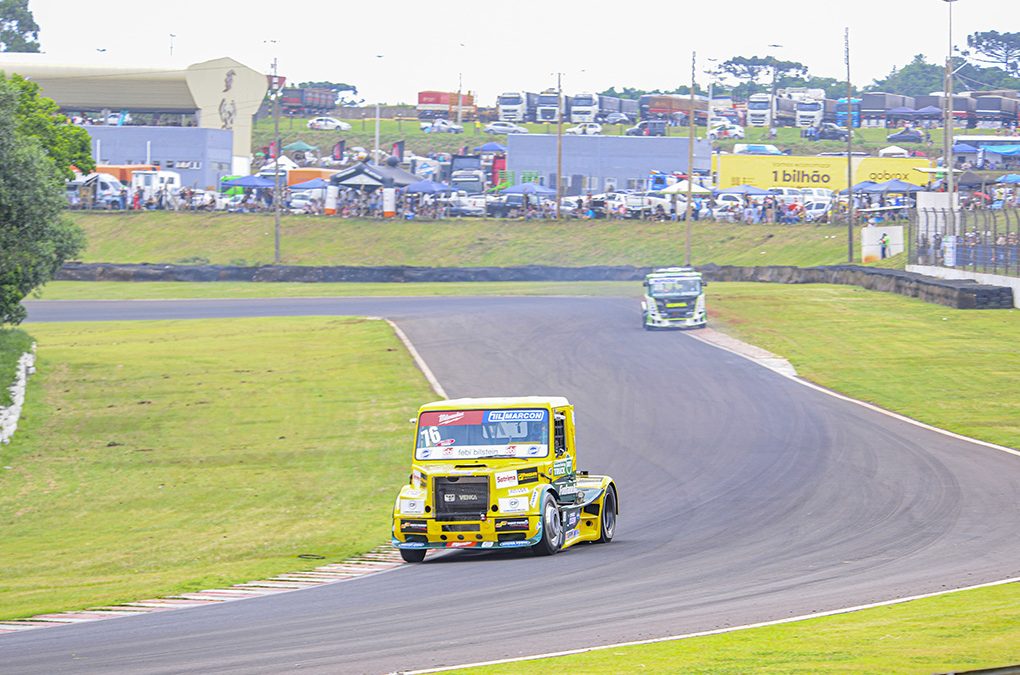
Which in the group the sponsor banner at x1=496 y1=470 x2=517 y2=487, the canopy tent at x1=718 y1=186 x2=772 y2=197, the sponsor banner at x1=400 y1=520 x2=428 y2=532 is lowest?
the sponsor banner at x1=400 y1=520 x2=428 y2=532

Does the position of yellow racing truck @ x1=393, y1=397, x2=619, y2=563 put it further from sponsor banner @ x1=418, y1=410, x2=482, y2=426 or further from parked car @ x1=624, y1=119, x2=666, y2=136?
parked car @ x1=624, y1=119, x2=666, y2=136

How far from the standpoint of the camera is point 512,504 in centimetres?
1748

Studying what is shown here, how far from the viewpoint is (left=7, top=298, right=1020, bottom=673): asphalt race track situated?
481 inches

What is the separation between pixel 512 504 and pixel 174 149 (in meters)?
88.4

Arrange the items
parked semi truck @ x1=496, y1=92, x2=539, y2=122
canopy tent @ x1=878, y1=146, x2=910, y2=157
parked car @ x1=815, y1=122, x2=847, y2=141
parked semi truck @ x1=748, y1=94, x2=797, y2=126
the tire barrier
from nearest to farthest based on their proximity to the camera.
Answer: the tire barrier < canopy tent @ x1=878, y1=146, x2=910, y2=157 < parked car @ x1=815, y1=122, x2=847, y2=141 < parked semi truck @ x1=748, y1=94, x2=797, y2=126 < parked semi truck @ x1=496, y1=92, x2=539, y2=122

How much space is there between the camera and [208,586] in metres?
16.7

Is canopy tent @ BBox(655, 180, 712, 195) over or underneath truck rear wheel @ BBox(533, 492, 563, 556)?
over

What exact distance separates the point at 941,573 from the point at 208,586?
8.76 m

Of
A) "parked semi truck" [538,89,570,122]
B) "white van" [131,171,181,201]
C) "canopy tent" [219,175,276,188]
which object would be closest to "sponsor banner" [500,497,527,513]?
"canopy tent" [219,175,276,188]

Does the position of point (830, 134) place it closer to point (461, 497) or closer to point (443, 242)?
point (443, 242)

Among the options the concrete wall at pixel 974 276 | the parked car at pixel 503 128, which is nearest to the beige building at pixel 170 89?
the parked car at pixel 503 128

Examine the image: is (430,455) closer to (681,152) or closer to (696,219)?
(696,219)

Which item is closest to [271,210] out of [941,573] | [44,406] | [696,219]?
[696,219]

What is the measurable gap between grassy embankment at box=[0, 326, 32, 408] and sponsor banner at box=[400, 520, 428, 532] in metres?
17.4
